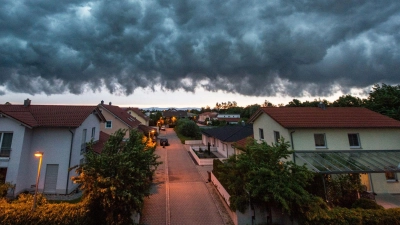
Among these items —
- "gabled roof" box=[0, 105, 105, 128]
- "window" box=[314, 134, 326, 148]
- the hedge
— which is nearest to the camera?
the hedge

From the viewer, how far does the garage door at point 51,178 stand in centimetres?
1543

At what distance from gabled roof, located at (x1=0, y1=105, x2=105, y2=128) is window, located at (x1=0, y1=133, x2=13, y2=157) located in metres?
1.76

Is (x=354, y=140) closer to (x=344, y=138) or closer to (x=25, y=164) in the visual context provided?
(x=344, y=138)

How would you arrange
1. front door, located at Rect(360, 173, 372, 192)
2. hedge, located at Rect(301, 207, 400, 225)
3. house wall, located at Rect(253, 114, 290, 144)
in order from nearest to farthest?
hedge, located at Rect(301, 207, 400, 225)
front door, located at Rect(360, 173, 372, 192)
house wall, located at Rect(253, 114, 290, 144)

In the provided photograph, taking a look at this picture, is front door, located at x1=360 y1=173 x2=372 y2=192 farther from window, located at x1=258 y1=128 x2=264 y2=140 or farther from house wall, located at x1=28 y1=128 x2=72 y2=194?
house wall, located at x1=28 y1=128 x2=72 y2=194

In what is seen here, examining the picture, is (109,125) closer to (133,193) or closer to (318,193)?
(133,193)

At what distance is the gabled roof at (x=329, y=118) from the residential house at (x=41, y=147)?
1864 centimetres

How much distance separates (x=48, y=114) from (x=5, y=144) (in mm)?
3719

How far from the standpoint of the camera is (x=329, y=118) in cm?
1738

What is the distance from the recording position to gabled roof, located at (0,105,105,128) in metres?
15.0

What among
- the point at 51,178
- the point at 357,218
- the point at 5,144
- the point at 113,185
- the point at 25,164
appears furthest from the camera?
the point at 51,178

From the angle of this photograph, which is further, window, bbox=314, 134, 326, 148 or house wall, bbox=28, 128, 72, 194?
window, bbox=314, 134, 326, 148

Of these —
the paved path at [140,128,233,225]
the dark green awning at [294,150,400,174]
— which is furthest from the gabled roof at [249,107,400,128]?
the paved path at [140,128,233,225]

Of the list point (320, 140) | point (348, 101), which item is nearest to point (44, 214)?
point (320, 140)
